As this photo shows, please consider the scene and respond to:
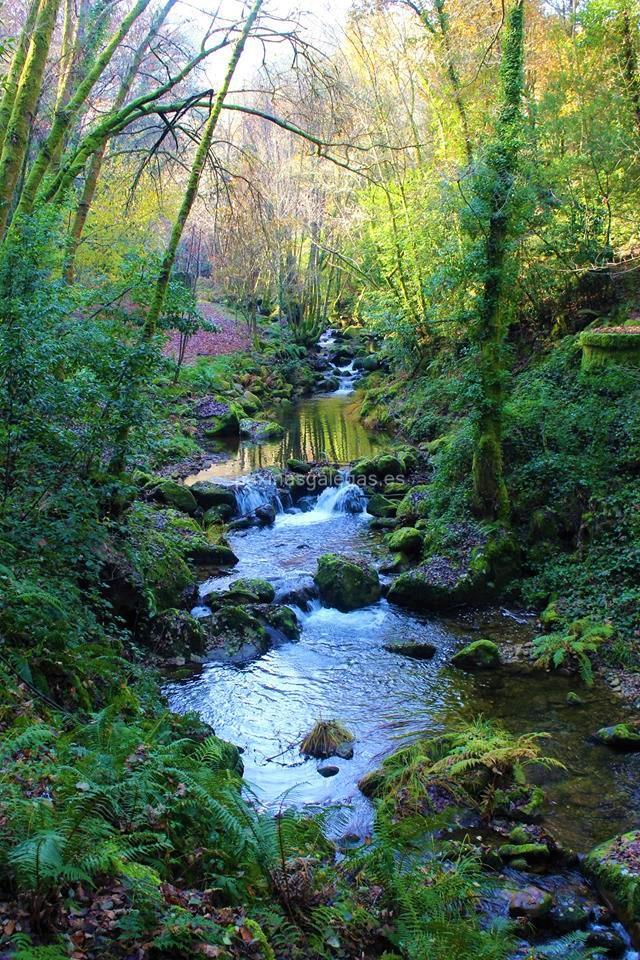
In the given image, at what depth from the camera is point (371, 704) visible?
27.1 ft

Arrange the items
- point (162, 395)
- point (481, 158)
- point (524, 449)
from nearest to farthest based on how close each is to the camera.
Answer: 1. point (162, 395)
2. point (481, 158)
3. point (524, 449)

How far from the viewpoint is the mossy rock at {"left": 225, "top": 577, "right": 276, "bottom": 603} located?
10500mm

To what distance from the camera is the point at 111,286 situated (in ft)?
30.7

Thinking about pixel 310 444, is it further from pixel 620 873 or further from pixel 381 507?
pixel 620 873

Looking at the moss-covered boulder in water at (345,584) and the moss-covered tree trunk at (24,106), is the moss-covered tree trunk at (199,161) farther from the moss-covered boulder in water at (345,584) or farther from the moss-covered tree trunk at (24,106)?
the moss-covered boulder in water at (345,584)

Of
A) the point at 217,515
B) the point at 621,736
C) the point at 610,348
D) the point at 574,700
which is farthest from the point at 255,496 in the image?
the point at 621,736

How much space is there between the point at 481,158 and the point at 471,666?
801cm

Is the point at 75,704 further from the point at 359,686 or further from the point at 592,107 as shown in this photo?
the point at 592,107

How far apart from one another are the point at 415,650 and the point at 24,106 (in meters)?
8.37

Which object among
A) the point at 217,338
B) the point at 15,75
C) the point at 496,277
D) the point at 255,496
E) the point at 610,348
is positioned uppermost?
the point at 15,75

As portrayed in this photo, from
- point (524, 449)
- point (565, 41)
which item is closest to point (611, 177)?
point (565, 41)

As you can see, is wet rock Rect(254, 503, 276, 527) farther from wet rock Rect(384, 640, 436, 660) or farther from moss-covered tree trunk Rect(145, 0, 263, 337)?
moss-covered tree trunk Rect(145, 0, 263, 337)

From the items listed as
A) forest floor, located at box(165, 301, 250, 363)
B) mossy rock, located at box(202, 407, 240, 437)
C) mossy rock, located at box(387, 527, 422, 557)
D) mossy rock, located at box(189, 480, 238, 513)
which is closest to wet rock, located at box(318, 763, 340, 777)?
mossy rock, located at box(387, 527, 422, 557)

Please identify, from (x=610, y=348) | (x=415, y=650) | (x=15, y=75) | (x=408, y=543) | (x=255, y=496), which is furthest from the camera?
(x=255, y=496)
